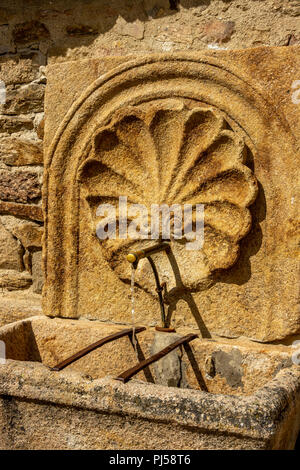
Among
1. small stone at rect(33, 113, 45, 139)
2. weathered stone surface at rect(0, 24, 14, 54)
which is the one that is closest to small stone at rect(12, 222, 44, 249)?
small stone at rect(33, 113, 45, 139)

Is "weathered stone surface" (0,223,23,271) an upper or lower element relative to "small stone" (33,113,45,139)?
lower

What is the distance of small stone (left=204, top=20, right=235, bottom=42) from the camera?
1.69 m

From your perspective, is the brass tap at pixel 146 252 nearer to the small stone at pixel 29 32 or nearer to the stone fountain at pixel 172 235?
the stone fountain at pixel 172 235

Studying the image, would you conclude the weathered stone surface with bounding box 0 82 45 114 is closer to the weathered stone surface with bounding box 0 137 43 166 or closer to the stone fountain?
the weathered stone surface with bounding box 0 137 43 166

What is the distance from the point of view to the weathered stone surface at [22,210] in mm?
2043

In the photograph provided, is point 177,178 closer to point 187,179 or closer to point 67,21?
point 187,179

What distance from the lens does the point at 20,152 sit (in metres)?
2.08

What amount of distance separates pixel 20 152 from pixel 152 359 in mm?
1182

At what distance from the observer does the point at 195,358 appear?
1598 millimetres

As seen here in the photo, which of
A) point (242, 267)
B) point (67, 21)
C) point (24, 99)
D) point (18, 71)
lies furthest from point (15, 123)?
point (242, 267)

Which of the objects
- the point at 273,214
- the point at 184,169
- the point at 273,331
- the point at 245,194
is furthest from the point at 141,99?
the point at 273,331

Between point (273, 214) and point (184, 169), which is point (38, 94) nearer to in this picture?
point (184, 169)

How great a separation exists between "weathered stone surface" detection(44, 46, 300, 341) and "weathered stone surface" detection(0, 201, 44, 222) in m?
0.21

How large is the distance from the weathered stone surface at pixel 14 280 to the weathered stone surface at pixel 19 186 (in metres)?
0.34
